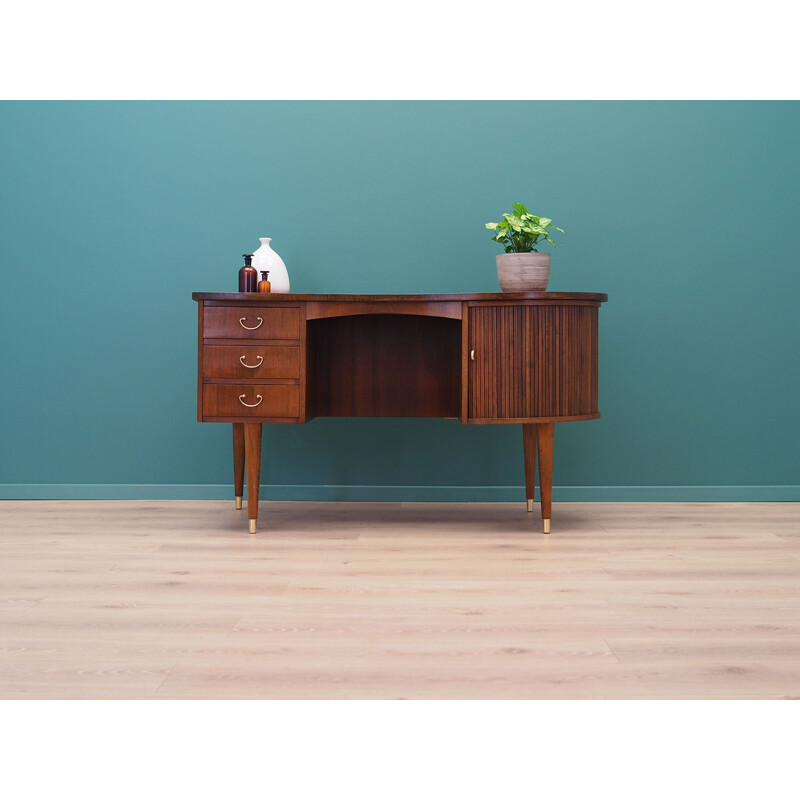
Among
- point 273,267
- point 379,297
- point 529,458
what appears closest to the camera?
point 379,297

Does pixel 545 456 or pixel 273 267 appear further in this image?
pixel 273 267

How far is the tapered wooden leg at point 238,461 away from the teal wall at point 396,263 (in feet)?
0.57

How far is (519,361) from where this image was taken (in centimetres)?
257

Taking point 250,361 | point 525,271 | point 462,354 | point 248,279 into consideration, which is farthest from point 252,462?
point 525,271

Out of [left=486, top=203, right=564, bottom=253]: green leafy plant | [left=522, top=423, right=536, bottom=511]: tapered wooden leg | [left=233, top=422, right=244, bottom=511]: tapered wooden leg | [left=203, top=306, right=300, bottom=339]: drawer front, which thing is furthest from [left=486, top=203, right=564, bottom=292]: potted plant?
[left=233, top=422, right=244, bottom=511]: tapered wooden leg

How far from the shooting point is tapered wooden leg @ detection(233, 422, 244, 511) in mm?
2953

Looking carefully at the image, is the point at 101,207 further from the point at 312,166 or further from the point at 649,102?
the point at 649,102

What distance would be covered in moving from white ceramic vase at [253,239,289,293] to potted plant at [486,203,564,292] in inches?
27.2

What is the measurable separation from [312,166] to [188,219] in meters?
0.49

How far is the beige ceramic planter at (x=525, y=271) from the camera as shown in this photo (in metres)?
2.66

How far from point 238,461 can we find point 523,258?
1.17m

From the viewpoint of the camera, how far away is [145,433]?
10.4 feet

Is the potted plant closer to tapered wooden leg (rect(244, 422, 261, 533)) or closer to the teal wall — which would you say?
the teal wall

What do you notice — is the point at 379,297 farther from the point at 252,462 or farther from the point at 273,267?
the point at 252,462
